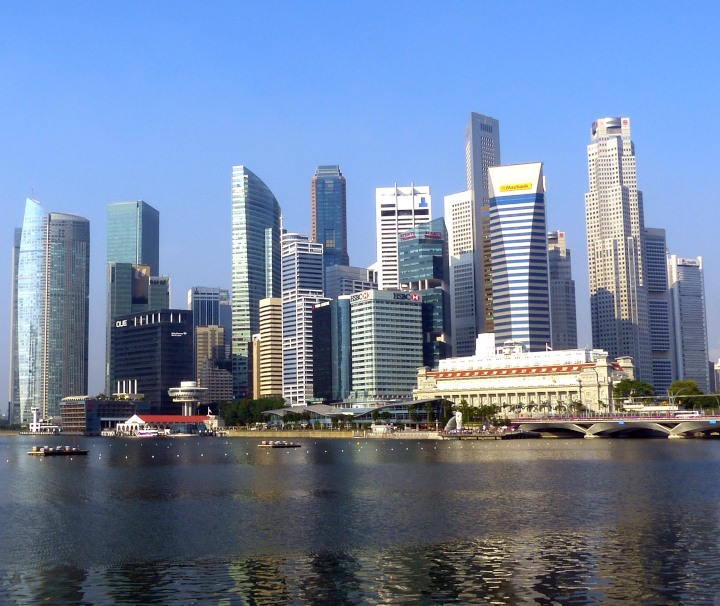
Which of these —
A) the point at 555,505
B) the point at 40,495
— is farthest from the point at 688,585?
the point at 40,495

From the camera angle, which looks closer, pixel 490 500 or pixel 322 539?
pixel 322 539

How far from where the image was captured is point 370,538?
58.7 meters

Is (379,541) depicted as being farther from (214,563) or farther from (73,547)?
(73,547)

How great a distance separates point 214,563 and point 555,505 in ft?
105

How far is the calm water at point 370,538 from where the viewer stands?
144 ft

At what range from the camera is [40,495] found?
89.7 meters

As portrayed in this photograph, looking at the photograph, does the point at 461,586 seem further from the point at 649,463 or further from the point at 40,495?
the point at 649,463

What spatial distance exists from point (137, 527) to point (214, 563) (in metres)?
16.2

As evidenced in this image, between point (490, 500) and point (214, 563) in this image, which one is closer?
point (214, 563)

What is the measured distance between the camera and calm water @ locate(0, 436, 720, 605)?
43906 mm

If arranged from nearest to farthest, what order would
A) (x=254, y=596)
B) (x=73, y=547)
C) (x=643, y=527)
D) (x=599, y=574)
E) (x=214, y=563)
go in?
Answer: (x=254, y=596) → (x=599, y=574) → (x=214, y=563) → (x=73, y=547) → (x=643, y=527)

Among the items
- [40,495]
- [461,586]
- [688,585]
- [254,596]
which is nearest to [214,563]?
[254,596]

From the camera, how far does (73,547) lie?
57094 mm

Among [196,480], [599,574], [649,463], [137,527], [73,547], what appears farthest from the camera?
[649,463]
